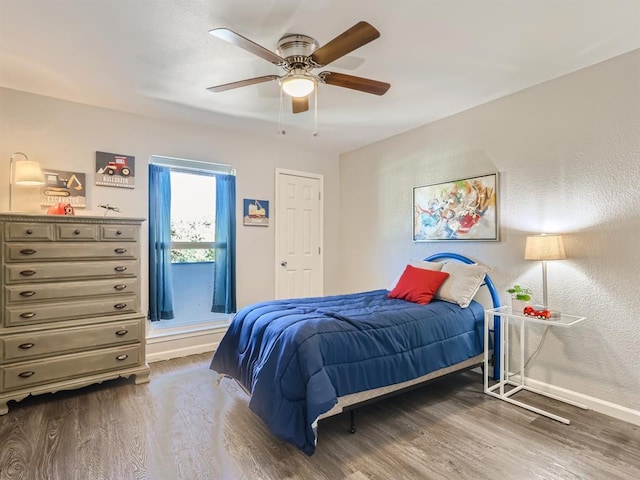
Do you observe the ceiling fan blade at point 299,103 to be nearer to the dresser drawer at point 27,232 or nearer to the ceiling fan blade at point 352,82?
the ceiling fan blade at point 352,82

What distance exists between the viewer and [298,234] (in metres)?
4.67

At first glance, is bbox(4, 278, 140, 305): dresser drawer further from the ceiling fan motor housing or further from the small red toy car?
the small red toy car

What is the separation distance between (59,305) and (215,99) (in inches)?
84.7

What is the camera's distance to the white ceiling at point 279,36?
1.95 metres

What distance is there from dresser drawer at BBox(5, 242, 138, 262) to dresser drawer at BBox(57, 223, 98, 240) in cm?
6

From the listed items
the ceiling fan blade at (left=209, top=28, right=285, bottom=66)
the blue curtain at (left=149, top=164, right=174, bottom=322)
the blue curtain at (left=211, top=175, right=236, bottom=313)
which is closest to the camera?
the ceiling fan blade at (left=209, top=28, right=285, bottom=66)

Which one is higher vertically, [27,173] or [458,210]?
[27,173]

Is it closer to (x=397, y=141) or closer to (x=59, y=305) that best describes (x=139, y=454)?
(x=59, y=305)

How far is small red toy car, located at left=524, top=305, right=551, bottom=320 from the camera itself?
253 centimetres

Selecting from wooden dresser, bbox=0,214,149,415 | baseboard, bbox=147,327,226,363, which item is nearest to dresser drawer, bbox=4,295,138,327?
wooden dresser, bbox=0,214,149,415

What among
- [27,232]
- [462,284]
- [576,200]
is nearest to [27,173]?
[27,232]

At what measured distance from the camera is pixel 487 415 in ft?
8.12

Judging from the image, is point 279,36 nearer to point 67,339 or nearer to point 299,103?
point 299,103

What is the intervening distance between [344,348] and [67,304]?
89.0 inches
